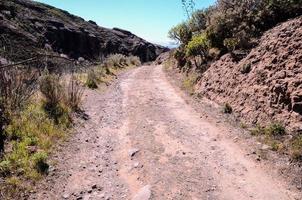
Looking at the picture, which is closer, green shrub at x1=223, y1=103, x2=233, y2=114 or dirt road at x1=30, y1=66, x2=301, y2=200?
dirt road at x1=30, y1=66, x2=301, y2=200

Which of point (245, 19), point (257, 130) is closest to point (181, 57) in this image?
point (245, 19)

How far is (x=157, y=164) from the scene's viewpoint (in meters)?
8.30

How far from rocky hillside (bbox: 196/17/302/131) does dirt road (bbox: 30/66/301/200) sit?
1.40 meters

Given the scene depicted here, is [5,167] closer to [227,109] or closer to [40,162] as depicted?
[40,162]

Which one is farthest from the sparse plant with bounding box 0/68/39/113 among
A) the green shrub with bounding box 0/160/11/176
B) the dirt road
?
the green shrub with bounding box 0/160/11/176

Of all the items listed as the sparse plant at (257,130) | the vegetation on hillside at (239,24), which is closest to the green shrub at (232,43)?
the vegetation on hillside at (239,24)

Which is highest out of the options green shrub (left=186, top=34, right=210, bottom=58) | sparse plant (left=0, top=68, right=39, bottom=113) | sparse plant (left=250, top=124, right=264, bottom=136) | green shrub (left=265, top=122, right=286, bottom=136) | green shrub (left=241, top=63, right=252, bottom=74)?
green shrub (left=186, top=34, right=210, bottom=58)

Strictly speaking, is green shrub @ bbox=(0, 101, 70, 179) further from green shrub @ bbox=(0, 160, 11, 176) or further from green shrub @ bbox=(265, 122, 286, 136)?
green shrub @ bbox=(265, 122, 286, 136)

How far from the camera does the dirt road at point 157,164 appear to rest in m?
7.04

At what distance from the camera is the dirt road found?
7043 mm

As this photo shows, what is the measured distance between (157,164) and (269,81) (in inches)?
213

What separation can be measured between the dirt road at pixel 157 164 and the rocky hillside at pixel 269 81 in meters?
1.40

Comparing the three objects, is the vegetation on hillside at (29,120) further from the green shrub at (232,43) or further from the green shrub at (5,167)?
the green shrub at (232,43)

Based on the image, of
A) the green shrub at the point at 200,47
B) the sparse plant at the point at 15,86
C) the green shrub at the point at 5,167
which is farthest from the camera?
the green shrub at the point at 200,47
